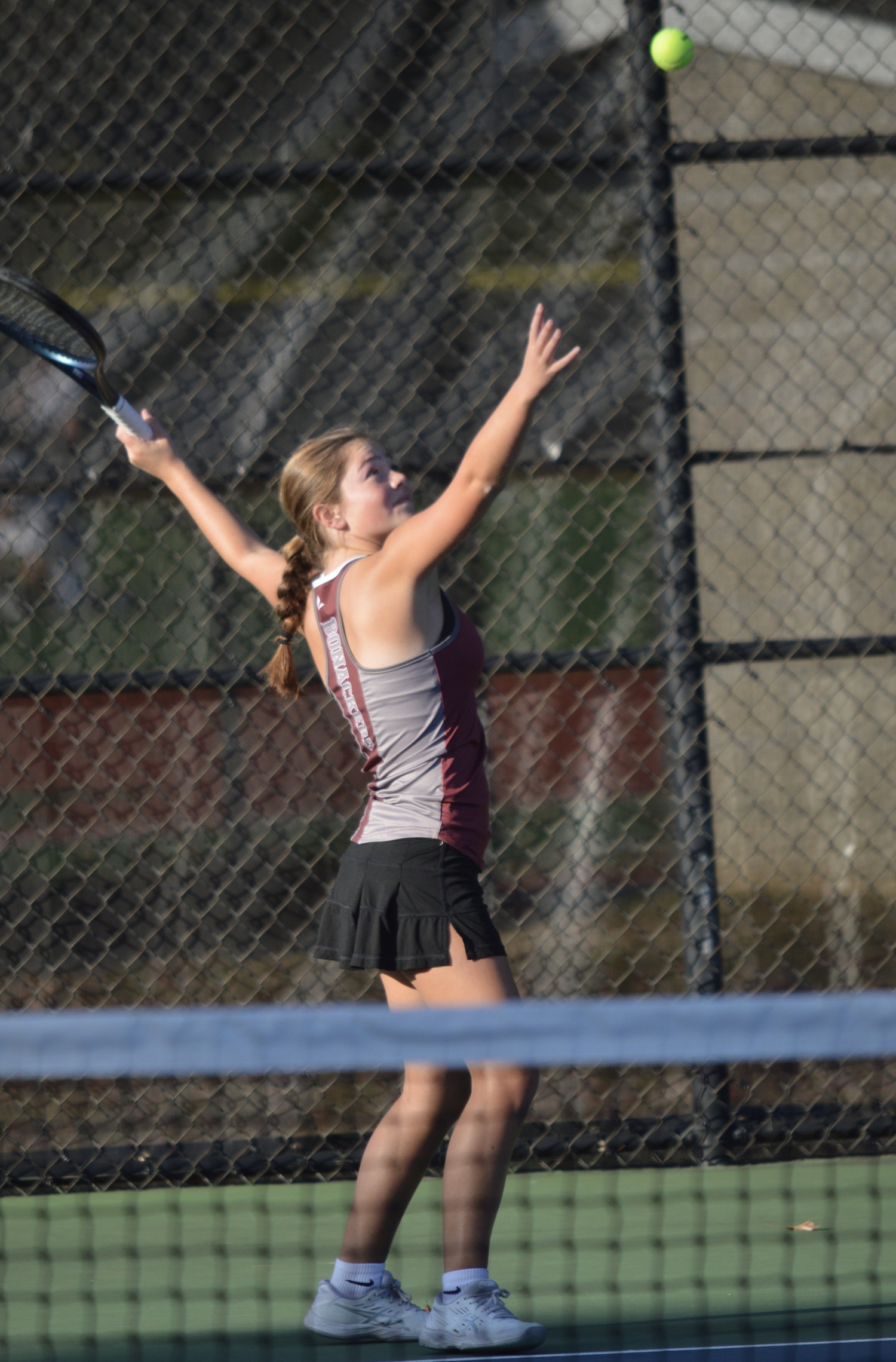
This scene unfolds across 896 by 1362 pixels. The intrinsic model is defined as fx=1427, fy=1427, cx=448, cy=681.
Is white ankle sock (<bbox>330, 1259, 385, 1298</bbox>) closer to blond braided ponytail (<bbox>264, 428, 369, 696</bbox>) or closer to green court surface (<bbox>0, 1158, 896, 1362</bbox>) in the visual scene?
green court surface (<bbox>0, 1158, 896, 1362</bbox>)

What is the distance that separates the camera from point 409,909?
82.8 inches

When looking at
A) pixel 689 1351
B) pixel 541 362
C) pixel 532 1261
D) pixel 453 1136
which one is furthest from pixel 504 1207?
pixel 541 362

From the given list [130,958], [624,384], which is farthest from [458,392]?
[130,958]

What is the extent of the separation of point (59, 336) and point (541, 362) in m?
1.37

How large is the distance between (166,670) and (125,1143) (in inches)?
43.7

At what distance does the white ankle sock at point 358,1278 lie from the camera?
2191mm

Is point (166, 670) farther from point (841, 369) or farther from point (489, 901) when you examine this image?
point (841, 369)

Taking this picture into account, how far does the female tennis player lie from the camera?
2082 mm

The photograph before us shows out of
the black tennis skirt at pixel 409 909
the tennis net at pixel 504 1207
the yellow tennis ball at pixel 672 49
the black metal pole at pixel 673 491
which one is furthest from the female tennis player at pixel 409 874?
the yellow tennis ball at pixel 672 49

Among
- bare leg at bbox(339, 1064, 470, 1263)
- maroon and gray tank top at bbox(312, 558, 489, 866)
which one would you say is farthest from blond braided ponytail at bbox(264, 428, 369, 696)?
bare leg at bbox(339, 1064, 470, 1263)

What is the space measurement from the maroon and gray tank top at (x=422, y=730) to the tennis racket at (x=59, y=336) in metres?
0.65

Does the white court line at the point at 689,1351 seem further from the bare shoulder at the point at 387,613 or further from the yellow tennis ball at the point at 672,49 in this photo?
the yellow tennis ball at the point at 672,49

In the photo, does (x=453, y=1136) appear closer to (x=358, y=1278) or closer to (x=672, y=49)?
(x=358, y=1278)

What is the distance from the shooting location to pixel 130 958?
3355 mm
